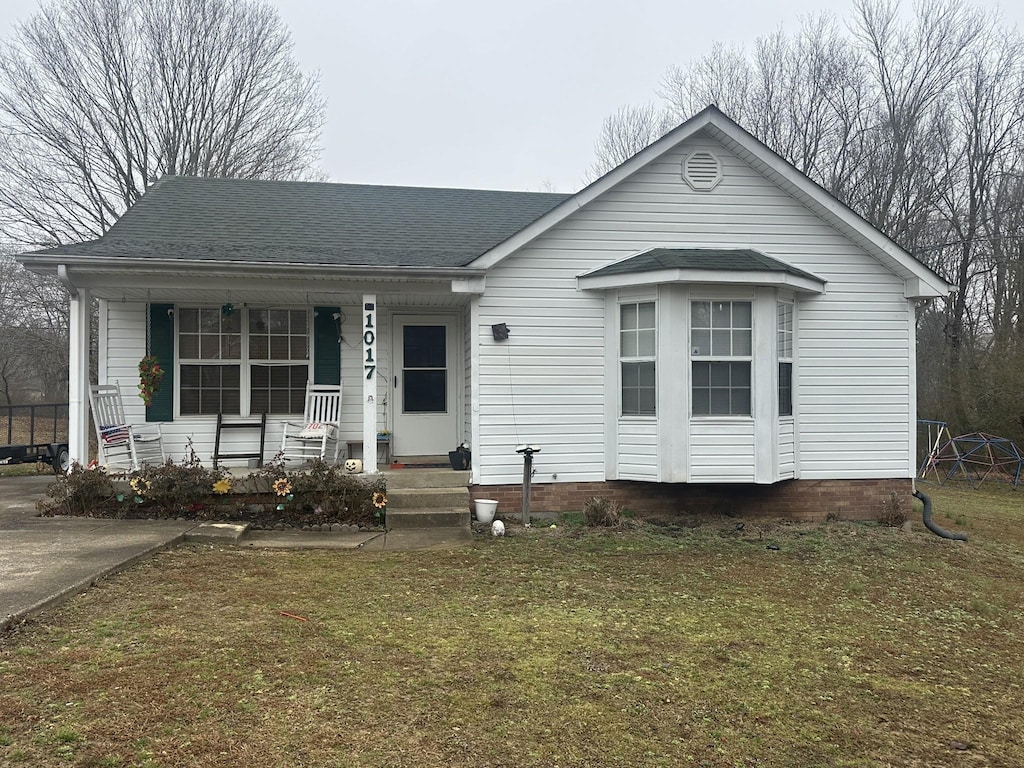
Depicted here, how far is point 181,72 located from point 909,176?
22.5 meters

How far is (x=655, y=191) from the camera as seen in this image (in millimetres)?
8414

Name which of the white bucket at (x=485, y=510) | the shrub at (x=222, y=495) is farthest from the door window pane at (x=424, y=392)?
the white bucket at (x=485, y=510)

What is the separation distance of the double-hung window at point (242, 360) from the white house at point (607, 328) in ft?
0.09

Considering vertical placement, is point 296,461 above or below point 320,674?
above

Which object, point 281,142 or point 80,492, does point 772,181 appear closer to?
point 80,492

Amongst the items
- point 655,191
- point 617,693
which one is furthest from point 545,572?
point 655,191

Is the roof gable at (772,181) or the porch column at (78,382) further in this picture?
the roof gable at (772,181)

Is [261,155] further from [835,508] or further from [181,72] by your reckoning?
[835,508]

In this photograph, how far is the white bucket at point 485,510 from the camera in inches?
307

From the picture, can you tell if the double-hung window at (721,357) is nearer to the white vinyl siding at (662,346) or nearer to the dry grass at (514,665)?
the white vinyl siding at (662,346)

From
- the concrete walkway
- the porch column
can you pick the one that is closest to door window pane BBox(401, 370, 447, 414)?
the concrete walkway

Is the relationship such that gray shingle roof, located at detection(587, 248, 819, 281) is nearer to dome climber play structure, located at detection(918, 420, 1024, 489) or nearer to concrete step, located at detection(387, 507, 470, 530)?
Result: concrete step, located at detection(387, 507, 470, 530)

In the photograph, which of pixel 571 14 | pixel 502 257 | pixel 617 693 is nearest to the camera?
pixel 617 693

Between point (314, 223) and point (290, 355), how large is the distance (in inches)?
73.6
